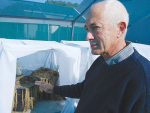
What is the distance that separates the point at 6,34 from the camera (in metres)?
5.67

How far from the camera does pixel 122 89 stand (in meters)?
0.59

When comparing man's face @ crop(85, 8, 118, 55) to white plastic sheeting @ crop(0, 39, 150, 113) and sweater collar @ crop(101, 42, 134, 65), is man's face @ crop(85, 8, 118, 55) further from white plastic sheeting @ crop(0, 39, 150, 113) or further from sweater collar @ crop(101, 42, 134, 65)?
white plastic sheeting @ crop(0, 39, 150, 113)

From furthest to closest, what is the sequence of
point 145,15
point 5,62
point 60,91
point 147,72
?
point 145,15 < point 5,62 < point 60,91 < point 147,72

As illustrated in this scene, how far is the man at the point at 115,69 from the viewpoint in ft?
1.82

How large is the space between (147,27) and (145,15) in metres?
0.53

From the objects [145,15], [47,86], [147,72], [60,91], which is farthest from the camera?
[145,15]

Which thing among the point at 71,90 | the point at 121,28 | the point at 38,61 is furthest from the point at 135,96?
the point at 38,61

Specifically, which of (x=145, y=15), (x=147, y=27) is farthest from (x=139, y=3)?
(x=147, y=27)

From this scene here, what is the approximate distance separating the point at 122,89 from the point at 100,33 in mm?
307

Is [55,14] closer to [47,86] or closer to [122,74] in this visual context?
[47,86]

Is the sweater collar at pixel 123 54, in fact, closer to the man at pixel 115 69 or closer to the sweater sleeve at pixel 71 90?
the man at pixel 115 69

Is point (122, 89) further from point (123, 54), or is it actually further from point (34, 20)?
point (34, 20)

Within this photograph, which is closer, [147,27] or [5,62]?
[5,62]

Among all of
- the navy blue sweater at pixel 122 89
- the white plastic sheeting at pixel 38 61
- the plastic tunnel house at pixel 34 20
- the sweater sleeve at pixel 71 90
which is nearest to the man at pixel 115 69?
the navy blue sweater at pixel 122 89
